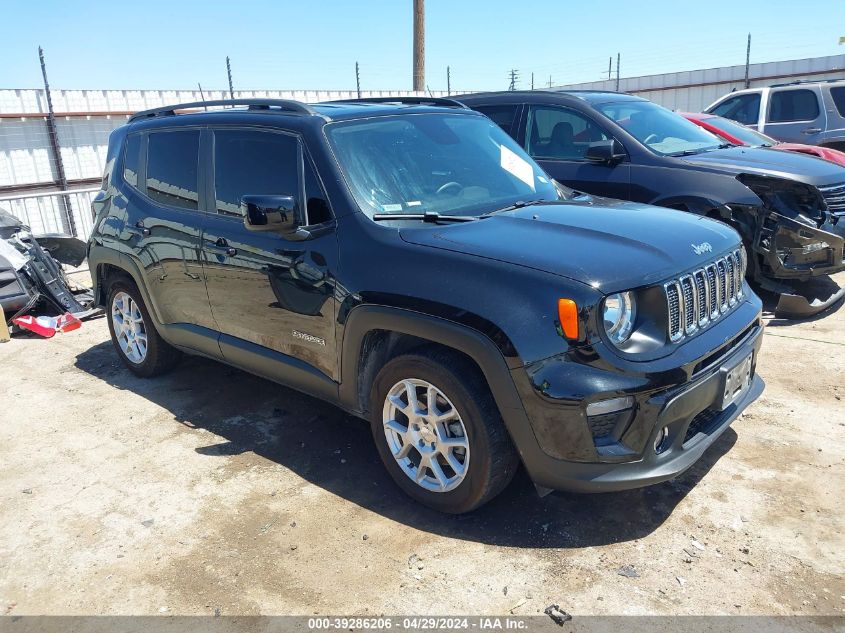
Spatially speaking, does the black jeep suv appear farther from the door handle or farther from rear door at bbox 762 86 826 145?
rear door at bbox 762 86 826 145

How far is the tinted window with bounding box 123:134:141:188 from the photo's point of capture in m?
5.10

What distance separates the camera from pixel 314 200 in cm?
368

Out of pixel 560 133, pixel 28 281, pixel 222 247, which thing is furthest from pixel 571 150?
pixel 28 281

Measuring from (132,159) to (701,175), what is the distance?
474 centimetres

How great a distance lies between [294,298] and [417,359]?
0.96 metres

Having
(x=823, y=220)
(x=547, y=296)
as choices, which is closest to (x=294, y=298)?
(x=547, y=296)

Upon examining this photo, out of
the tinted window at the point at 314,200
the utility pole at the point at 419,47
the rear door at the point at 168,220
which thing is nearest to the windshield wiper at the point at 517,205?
the tinted window at the point at 314,200

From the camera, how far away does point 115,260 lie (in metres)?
5.25

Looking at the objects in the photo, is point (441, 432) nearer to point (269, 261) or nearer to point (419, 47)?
point (269, 261)

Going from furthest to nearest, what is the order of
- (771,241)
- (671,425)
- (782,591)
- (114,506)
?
(771,241) < (114,506) < (671,425) < (782,591)

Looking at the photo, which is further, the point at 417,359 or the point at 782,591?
the point at 417,359

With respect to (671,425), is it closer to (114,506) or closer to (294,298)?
(294,298)

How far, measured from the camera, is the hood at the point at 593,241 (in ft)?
9.48

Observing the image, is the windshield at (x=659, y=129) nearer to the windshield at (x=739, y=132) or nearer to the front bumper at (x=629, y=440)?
the windshield at (x=739, y=132)
